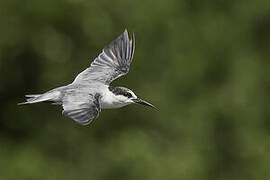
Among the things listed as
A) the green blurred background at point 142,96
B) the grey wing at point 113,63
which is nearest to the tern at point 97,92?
the grey wing at point 113,63

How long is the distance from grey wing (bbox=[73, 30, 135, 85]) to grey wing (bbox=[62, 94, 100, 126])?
776 millimetres

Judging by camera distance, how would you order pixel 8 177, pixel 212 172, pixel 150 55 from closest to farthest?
pixel 8 177, pixel 150 55, pixel 212 172

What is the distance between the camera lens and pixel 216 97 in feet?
52.4

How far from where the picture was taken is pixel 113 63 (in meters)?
8.12

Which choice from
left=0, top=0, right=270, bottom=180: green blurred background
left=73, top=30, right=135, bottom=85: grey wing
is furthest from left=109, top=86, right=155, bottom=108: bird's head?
left=0, top=0, right=270, bottom=180: green blurred background

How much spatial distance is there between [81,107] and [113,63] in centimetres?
142

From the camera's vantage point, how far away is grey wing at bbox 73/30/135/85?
7.95m

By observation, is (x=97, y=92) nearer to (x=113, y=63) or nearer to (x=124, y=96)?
(x=124, y=96)

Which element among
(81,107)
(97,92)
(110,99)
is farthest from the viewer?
(110,99)

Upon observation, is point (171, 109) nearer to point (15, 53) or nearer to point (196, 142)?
point (196, 142)

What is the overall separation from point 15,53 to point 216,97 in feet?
13.1

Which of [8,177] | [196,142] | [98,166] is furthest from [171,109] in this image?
[8,177]

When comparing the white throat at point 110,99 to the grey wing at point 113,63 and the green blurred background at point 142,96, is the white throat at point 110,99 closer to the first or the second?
the grey wing at point 113,63

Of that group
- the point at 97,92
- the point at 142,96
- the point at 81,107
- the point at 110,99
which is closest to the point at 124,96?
the point at 110,99
